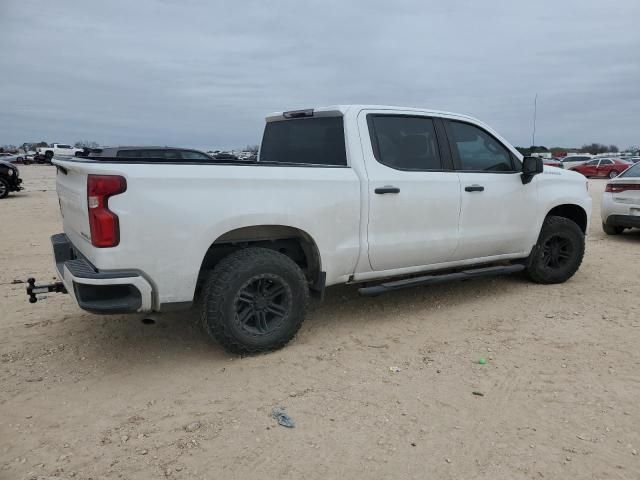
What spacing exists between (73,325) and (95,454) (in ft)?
7.02

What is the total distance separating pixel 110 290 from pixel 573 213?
5.22 meters

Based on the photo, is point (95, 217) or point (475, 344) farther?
point (475, 344)

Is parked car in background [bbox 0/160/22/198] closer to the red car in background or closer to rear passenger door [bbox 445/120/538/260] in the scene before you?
rear passenger door [bbox 445/120/538/260]

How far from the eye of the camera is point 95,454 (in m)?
2.70

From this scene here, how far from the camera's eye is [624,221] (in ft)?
29.8

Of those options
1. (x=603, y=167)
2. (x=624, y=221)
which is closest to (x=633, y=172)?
(x=624, y=221)

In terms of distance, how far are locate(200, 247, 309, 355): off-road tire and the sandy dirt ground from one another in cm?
17

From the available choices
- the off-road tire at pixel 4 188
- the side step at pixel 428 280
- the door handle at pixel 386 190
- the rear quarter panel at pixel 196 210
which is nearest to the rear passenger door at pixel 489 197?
the side step at pixel 428 280

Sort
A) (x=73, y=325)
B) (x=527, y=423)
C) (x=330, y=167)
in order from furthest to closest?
(x=73, y=325)
(x=330, y=167)
(x=527, y=423)

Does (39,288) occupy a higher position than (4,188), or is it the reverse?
(4,188)

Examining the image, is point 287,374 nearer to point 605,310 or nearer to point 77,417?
point 77,417

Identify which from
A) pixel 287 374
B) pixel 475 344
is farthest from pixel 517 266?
pixel 287 374

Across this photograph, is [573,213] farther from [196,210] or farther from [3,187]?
[3,187]

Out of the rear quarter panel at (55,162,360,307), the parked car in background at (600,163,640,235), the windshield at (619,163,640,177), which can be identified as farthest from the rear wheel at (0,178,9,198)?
the windshield at (619,163,640,177)
